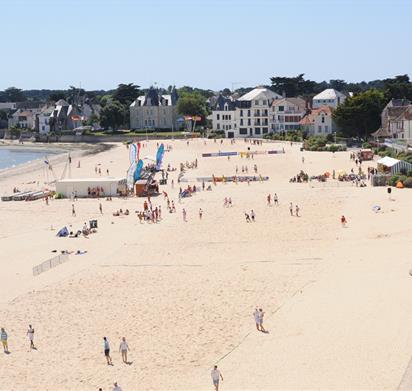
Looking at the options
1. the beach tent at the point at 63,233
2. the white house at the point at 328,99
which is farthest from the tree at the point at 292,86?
the beach tent at the point at 63,233

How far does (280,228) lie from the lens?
32.9m

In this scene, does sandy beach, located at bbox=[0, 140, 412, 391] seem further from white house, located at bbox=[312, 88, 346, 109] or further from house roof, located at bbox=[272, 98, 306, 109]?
white house, located at bbox=[312, 88, 346, 109]

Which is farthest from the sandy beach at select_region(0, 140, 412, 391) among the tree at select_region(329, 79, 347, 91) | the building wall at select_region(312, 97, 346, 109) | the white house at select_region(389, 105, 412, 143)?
the tree at select_region(329, 79, 347, 91)

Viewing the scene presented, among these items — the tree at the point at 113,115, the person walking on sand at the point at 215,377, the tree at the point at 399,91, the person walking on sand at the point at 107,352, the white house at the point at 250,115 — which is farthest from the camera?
the tree at the point at 113,115

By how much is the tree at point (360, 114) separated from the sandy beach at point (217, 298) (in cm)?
3183

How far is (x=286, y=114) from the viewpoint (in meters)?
89.6

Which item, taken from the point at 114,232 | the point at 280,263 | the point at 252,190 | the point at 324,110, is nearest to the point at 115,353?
the point at 280,263

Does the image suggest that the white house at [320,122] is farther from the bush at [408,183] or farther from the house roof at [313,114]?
the bush at [408,183]

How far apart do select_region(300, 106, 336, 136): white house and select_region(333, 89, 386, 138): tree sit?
939 centimetres

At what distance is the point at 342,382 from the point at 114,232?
65.3ft

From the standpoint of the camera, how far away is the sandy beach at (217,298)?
16.3 meters

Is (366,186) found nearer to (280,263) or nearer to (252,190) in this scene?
(252,190)

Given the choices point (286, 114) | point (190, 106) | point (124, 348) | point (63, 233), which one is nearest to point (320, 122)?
point (286, 114)

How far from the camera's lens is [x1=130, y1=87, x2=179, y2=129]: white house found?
340 feet
